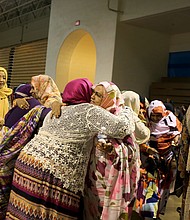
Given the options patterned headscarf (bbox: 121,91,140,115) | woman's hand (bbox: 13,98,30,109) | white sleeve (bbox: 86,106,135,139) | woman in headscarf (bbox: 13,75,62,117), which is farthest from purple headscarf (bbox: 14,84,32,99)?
white sleeve (bbox: 86,106,135,139)

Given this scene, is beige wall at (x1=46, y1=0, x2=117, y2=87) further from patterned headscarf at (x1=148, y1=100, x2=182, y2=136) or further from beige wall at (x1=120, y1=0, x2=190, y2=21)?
patterned headscarf at (x1=148, y1=100, x2=182, y2=136)

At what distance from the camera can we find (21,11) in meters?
12.6

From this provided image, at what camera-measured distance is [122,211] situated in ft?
7.20

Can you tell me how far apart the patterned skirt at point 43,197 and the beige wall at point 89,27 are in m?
4.90

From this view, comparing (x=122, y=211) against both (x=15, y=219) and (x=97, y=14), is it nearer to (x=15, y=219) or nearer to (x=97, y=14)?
(x=15, y=219)

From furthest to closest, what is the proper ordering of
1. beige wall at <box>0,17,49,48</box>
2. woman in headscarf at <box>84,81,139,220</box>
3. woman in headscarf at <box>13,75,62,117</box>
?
beige wall at <box>0,17,49,48</box>, woman in headscarf at <box>13,75,62,117</box>, woman in headscarf at <box>84,81,139,220</box>

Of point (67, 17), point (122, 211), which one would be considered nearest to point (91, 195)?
point (122, 211)

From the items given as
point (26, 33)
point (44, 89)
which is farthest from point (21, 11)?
point (44, 89)

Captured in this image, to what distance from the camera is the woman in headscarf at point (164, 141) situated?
11.6ft

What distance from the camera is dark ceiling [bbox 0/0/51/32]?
11.3 meters

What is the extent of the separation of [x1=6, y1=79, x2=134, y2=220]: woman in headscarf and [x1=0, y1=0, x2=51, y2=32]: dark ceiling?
9424mm

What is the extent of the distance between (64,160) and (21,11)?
11492 mm

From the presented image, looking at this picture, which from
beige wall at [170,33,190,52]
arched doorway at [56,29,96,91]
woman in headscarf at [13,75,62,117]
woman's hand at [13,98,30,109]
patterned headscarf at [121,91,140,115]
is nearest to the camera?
woman's hand at [13,98,30,109]

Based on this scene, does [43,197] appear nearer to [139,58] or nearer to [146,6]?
[146,6]
